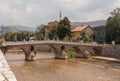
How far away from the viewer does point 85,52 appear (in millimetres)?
58969

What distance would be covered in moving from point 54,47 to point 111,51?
47.0 ft

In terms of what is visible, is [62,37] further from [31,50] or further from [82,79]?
[82,79]

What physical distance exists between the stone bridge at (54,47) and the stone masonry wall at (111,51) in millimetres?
1749

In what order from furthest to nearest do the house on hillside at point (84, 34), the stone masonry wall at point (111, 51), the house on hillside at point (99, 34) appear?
the house on hillside at point (99, 34)
the house on hillside at point (84, 34)
the stone masonry wall at point (111, 51)

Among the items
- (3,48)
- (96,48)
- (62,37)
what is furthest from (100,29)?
(3,48)

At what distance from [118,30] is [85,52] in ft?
33.4

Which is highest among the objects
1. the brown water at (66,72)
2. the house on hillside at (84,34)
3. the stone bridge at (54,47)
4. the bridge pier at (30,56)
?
the house on hillside at (84,34)

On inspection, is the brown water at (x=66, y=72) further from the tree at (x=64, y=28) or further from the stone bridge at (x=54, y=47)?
the tree at (x=64, y=28)

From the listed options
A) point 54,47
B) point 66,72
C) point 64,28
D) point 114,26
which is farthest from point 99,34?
point 66,72

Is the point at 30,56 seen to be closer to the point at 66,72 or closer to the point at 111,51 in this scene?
the point at 66,72

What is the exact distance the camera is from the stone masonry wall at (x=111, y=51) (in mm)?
57281

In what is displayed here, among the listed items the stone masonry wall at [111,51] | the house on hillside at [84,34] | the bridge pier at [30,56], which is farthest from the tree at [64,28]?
the bridge pier at [30,56]

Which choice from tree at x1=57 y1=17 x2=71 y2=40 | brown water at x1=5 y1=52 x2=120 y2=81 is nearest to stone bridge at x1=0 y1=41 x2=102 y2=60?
brown water at x1=5 y1=52 x2=120 y2=81

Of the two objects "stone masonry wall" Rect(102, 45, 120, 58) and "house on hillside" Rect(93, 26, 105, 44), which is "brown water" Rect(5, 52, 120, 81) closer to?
"stone masonry wall" Rect(102, 45, 120, 58)
